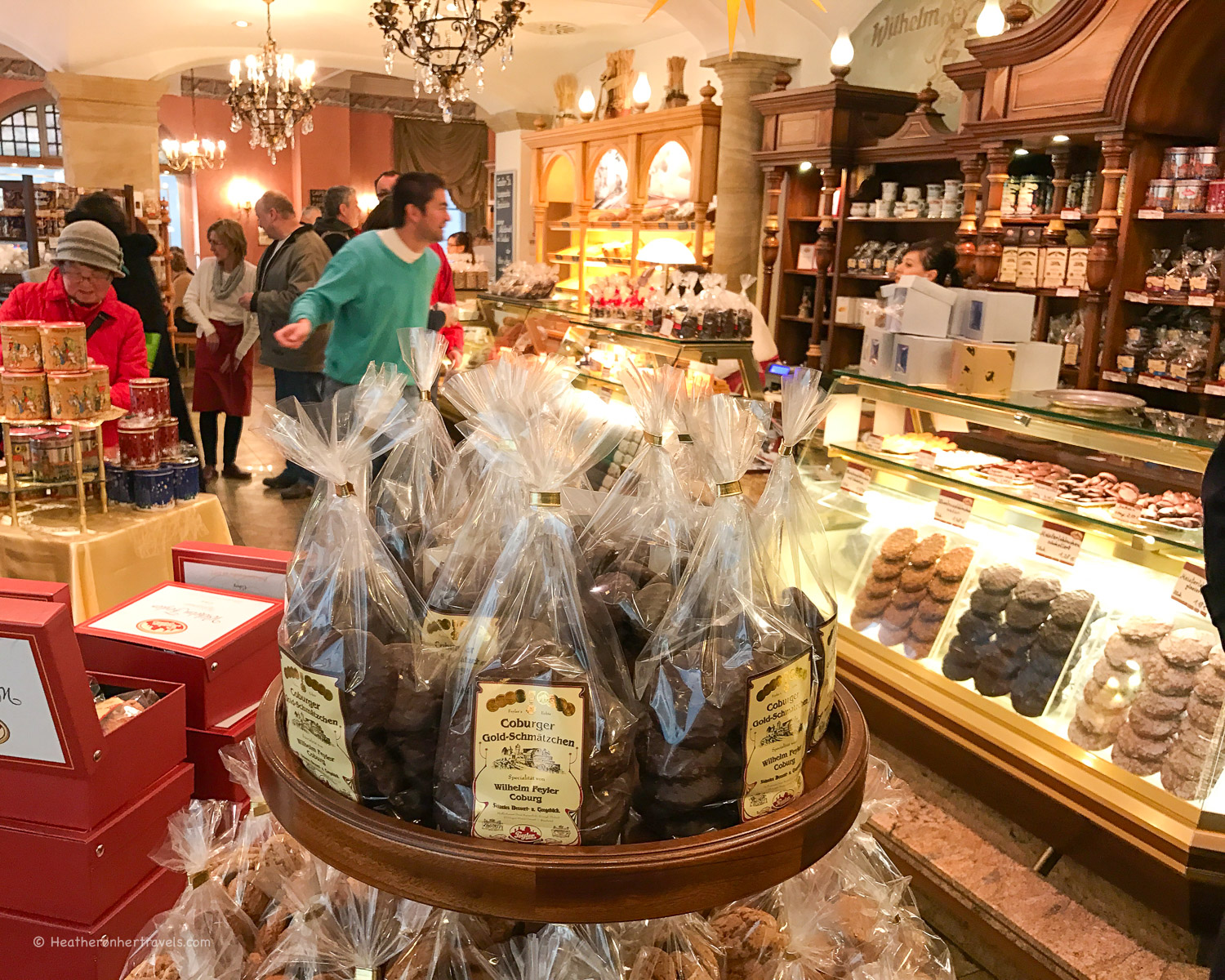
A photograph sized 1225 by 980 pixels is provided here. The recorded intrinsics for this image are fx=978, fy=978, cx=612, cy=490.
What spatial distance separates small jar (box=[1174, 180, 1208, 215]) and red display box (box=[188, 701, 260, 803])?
4290 millimetres

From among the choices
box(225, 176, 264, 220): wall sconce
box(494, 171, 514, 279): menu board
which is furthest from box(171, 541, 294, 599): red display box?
box(225, 176, 264, 220): wall sconce

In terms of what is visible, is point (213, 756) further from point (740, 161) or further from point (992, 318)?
point (740, 161)

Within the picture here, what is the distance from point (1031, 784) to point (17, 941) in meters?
1.91

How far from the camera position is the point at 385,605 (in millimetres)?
1155

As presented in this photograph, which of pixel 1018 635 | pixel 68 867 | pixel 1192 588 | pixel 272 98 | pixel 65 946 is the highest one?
pixel 272 98

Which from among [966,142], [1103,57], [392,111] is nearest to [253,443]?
[966,142]

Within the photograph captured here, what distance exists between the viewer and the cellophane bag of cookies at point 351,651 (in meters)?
1.03

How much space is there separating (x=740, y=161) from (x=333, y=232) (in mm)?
3062

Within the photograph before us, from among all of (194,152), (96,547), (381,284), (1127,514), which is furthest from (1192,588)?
(194,152)

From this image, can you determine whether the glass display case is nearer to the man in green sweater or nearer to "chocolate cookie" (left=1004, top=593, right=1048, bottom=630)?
"chocolate cookie" (left=1004, top=593, right=1048, bottom=630)

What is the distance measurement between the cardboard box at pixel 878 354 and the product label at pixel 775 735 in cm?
196

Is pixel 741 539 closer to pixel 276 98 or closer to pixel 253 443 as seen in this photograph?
pixel 253 443

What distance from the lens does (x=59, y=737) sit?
1423 mm

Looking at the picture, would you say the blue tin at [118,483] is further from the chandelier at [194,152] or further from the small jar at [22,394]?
the chandelier at [194,152]
